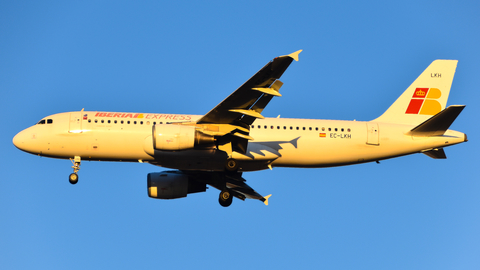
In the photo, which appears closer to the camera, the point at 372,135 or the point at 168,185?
the point at 372,135

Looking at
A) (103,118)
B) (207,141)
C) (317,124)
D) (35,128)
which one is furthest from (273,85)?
(35,128)

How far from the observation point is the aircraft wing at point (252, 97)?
24562mm

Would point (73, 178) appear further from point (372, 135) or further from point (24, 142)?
point (372, 135)

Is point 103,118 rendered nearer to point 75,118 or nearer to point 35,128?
point 75,118

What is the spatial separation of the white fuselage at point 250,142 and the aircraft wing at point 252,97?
2.43 metres

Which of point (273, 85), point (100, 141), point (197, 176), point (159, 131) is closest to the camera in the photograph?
point (273, 85)

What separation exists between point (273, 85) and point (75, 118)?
41.7ft

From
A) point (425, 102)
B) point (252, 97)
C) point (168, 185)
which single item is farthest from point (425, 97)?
point (168, 185)

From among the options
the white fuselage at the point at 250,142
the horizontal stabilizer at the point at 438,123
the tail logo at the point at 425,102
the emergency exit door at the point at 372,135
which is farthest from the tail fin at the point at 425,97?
the horizontal stabilizer at the point at 438,123

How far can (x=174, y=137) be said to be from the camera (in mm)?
28016

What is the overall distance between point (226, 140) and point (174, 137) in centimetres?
316

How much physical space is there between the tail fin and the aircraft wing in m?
10.6

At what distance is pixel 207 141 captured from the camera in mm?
28797

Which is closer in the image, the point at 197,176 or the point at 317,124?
the point at 317,124
